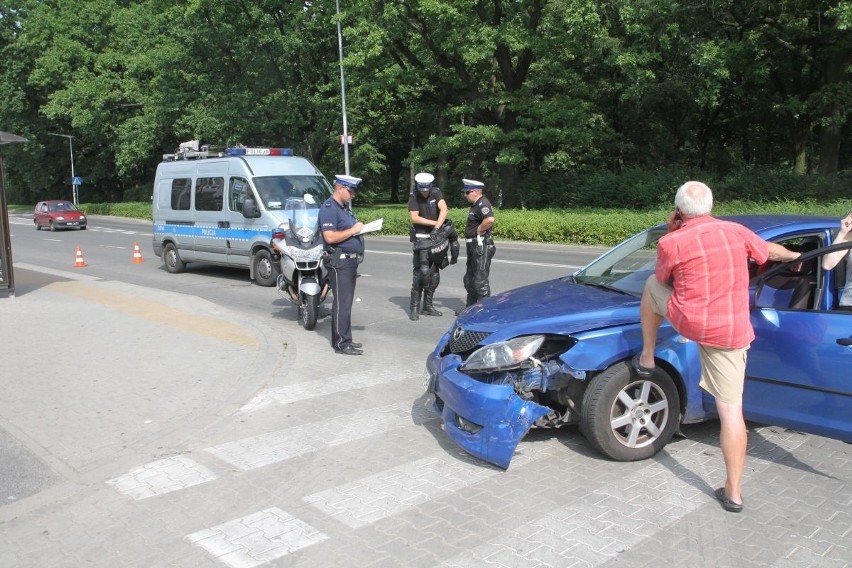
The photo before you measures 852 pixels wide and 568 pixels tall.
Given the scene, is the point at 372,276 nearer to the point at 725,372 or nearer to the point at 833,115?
the point at 725,372

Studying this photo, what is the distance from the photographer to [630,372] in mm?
4543

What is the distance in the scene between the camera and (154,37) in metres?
46.4

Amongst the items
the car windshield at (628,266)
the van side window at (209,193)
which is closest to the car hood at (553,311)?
the car windshield at (628,266)

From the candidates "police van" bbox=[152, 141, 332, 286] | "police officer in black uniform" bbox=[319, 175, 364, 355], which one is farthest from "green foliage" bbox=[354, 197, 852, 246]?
"police officer in black uniform" bbox=[319, 175, 364, 355]

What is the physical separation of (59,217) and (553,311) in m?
35.9

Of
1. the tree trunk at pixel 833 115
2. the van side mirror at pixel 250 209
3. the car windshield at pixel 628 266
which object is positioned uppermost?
the tree trunk at pixel 833 115

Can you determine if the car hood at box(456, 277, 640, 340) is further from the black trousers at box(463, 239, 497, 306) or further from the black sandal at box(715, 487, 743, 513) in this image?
the black trousers at box(463, 239, 497, 306)

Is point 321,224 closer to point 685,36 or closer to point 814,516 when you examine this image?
point 814,516

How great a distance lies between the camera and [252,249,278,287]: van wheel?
13594 mm

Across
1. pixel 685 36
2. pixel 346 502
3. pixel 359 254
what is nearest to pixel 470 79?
pixel 685 36

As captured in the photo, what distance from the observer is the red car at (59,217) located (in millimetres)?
35469

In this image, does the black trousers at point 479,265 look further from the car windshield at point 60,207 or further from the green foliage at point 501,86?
the car windshield at point 60,207

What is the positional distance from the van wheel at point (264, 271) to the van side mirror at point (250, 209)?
678 millimetres

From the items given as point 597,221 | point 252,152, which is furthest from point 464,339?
point 597,221
